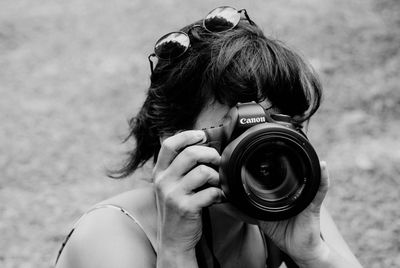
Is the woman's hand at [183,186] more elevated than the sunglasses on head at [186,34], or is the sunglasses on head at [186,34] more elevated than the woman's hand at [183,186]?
the sunglasses on head at [186,34]

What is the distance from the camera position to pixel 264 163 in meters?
1.14

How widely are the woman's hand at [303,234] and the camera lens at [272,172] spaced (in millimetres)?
70

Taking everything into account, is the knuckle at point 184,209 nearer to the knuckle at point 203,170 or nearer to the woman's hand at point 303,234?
the knuckle at point 203,170

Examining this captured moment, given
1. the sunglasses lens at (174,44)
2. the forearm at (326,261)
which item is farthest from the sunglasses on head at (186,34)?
the forearm at (326,261)

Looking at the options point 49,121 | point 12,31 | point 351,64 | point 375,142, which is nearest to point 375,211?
point 375,142

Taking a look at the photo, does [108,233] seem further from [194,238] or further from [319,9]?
[319,9]

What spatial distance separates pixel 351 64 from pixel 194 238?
90.0 inches

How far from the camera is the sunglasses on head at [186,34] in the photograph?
4.23ft

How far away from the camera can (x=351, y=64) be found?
3.24m

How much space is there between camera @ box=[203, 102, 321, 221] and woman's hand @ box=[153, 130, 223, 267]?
0.10 feet

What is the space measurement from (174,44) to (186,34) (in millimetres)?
33

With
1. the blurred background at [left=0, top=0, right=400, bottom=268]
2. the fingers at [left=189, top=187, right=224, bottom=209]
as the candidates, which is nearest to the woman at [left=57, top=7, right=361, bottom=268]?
the fingers at [left=189, top=187, right=224, bottom=209]

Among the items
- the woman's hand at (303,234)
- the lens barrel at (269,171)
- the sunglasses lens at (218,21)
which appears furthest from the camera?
the sunglasses lens at (218,21)

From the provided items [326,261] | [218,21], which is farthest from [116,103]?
[326,261]
